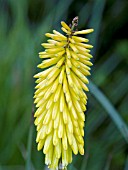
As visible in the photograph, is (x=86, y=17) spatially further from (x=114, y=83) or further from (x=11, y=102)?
(x=11, y=102)

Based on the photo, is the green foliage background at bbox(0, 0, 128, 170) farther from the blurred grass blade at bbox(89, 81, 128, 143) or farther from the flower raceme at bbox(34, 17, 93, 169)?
the flower raceme at bbox(34, 17, 93, 169)

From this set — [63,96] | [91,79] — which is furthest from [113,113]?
[91,79]

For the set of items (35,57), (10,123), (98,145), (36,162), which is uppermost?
(35,57)

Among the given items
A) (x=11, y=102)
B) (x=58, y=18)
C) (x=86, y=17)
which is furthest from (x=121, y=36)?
(x=11, y=102)

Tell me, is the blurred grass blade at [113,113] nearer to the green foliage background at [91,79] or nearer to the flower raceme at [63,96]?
the green foliage background at [91,79]

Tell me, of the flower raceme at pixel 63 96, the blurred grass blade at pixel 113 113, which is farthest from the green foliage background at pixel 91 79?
the flower raceme at pixel 63 96

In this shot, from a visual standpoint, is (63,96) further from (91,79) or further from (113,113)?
(91,79)
